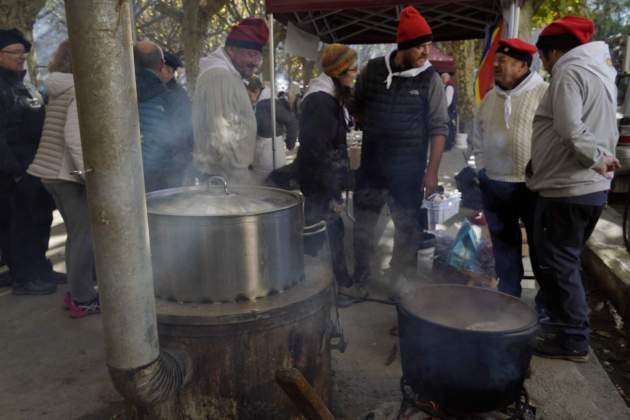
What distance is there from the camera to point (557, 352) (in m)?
3.65

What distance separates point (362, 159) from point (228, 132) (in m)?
1.39

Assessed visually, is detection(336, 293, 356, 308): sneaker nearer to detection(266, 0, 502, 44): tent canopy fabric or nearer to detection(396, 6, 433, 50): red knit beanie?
detection(396, 6, 433, 50): red knit beanie

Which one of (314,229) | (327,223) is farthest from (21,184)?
(314,229)

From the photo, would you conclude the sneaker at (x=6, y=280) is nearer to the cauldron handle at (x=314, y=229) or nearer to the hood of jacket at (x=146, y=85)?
the hood of jacket at (x=146, y=85)

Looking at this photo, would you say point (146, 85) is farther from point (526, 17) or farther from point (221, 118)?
point (526, 17)

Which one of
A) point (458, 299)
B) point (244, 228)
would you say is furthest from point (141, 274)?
point (458, 299)

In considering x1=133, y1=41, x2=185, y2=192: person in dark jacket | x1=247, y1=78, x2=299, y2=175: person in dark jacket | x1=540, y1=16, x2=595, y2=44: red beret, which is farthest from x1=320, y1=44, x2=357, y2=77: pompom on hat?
x1=540, y1=16, x2=595, y2=44: red beret

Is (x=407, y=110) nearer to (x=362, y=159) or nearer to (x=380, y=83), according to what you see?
(x=380, y=83)

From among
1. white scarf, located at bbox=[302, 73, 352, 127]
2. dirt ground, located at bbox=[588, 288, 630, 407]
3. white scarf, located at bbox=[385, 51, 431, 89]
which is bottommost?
dirt ground, located at bbox=[588, 288, 630, 407]

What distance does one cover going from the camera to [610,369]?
152 inches

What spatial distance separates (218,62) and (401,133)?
1.59m

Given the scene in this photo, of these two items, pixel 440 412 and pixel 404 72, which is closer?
pixel 440 412

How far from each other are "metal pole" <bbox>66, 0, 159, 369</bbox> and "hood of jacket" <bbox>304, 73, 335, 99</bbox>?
8.38 ft

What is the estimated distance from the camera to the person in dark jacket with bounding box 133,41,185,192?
416cm
